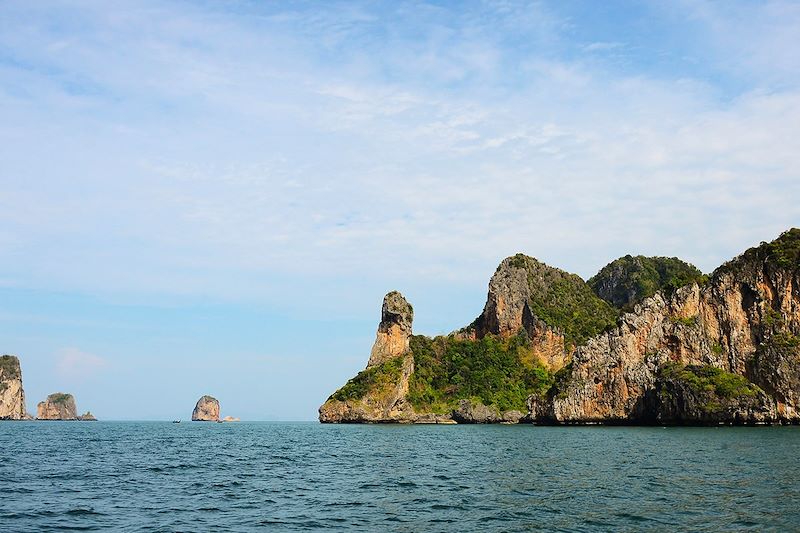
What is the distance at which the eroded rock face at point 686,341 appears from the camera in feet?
466

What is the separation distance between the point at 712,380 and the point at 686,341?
17.0 m

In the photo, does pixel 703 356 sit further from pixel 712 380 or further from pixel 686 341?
pixel 712 380

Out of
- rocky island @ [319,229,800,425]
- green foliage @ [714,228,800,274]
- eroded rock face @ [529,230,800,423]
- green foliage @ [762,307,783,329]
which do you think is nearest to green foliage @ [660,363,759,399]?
rocky island @ [319,229,800,425]

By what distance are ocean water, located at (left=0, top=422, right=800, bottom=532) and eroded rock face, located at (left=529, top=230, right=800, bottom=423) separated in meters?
77.1

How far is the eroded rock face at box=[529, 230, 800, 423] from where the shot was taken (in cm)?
14212

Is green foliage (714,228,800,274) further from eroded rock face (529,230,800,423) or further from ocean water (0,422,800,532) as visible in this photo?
ocean water (0,422,800,532)

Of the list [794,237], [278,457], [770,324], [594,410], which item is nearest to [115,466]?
[278,457]

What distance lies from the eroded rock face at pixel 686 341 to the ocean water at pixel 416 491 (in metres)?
77.1

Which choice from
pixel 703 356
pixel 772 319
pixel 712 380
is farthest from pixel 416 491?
pixel 772 319

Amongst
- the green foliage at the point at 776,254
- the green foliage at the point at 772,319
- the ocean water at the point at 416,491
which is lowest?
the ocean water at the point at 416,491

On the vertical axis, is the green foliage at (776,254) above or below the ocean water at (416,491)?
above

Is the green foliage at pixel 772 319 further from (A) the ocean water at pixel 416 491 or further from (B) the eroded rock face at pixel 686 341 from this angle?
(A) the ocean water at pixel 416 491

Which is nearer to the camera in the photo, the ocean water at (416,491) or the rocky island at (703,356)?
the ocean water at (416,491)

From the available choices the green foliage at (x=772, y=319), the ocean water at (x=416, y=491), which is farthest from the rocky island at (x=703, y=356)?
the ocean water at (x=416, y=491)
